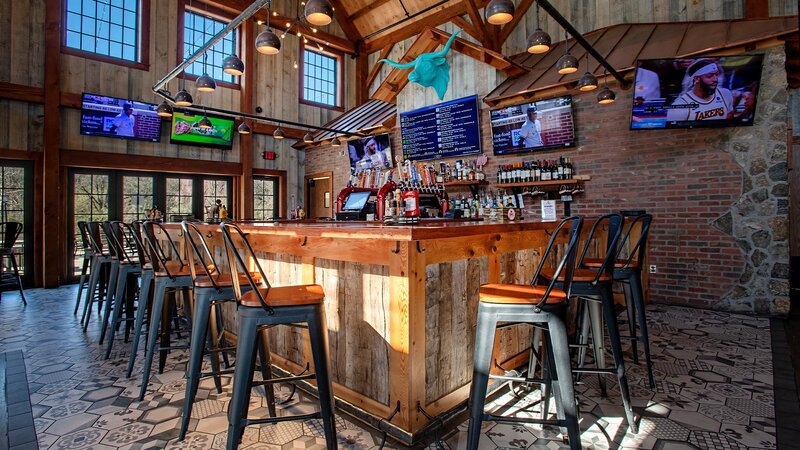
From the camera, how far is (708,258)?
459 cm

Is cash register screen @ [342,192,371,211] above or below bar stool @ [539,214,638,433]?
above

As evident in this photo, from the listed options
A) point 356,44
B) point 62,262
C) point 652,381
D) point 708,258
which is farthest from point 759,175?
point 62,262

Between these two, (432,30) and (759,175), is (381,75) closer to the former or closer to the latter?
(432,30)

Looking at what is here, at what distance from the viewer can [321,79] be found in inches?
403

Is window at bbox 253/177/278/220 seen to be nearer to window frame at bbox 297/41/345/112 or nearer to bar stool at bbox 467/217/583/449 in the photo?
window frame at bbox 297/41/345/112

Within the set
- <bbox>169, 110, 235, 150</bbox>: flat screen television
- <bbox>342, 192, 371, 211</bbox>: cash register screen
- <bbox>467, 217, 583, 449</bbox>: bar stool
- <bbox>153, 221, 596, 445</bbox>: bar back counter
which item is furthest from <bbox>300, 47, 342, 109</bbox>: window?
<bbox>467, 217, 583, 449</bbox>: bar stool

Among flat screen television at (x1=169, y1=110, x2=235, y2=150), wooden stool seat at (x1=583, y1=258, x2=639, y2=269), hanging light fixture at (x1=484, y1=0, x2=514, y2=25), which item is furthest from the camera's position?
flat screen television at (x1=169, y1=110, x2=235, y2=150)

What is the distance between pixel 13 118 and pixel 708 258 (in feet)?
32.7

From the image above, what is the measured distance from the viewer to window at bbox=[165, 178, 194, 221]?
7898 millimetres

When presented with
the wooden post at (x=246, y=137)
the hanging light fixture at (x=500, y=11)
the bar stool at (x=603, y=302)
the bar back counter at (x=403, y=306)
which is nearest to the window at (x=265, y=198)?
the wooden post at (x=246, y=137)

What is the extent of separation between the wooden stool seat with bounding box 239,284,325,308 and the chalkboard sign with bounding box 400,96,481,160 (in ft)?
16.2

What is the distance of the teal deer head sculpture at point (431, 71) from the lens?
250 inches

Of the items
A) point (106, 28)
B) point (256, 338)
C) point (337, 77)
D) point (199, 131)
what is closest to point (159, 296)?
point (256, 338)

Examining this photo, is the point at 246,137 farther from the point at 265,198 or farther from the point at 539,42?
the point at 539,42
